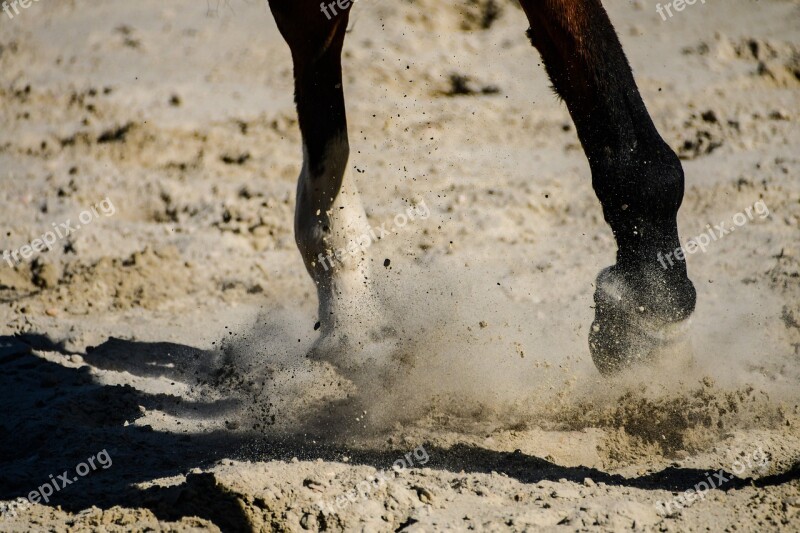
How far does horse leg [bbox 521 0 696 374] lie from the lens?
266 centimetres

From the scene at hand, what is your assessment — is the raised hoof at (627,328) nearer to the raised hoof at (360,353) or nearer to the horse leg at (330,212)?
the raised hoof at (360,353)

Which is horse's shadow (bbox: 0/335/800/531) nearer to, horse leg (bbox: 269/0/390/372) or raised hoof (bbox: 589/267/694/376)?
raised hoof (bbox: 589/267/694/376)

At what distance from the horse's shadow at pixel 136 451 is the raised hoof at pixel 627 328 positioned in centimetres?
36

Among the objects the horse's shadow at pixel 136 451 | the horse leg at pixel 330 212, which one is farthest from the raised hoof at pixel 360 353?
the horse's shadow at pixel 136 451

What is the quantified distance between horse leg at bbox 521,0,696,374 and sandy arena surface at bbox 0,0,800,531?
0.20 metres

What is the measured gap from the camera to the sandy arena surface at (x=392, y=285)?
246 cm

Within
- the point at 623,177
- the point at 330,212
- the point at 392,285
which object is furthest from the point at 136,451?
the point at 623,177

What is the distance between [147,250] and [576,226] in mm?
2573

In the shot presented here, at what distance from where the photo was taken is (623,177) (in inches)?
105

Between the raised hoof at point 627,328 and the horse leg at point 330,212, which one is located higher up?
the horse leg at point 330,212

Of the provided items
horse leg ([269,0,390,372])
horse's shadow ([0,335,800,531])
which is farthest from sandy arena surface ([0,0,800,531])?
horse leg ([269,0,390,372])

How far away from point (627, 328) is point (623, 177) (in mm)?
468

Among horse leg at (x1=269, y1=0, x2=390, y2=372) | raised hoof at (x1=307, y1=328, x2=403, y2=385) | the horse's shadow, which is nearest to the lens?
the horse's shadow

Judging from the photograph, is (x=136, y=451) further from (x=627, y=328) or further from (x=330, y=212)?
(x=627, y=328)
